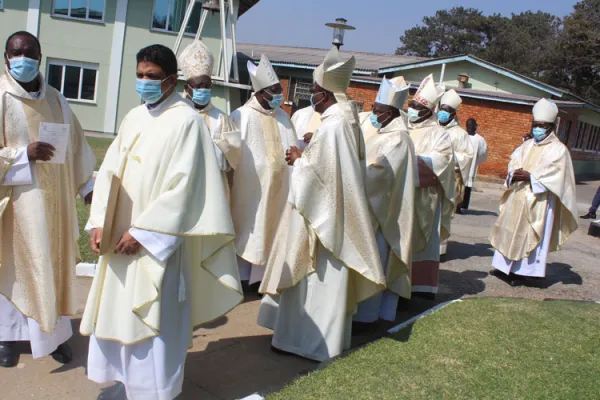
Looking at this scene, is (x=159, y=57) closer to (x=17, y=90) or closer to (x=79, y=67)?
(x=17, y=90)

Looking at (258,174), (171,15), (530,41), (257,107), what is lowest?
(258,174)

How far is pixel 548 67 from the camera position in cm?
4641

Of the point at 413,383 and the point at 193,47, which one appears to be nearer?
the point at 413,383

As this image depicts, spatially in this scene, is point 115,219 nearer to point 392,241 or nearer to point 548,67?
point 392,241

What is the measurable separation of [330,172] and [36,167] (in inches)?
85.5

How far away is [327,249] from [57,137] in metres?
2.15

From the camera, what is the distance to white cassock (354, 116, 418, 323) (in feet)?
19.2

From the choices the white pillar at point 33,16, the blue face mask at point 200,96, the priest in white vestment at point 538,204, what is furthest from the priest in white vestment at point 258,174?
the white pillar at point 33,16

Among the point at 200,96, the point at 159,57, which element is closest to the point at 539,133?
the point at 200,96

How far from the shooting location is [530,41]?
58.2 m

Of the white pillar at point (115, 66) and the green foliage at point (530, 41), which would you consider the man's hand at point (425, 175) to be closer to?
the white pillar at point (115, 66)

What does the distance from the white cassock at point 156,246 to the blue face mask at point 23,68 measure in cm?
95

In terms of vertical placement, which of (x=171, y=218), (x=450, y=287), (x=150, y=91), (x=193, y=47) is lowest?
(x=450, y=287)

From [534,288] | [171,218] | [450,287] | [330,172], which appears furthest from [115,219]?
[534,288]
